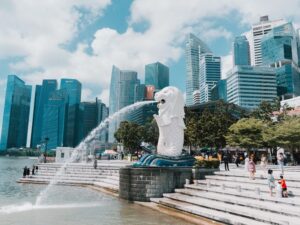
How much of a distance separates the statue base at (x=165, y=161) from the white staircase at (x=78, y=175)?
8063mm

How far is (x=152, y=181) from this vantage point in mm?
21938

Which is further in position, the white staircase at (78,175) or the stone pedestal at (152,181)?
the white staircase at (78,175)

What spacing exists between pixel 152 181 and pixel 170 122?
4.76 m

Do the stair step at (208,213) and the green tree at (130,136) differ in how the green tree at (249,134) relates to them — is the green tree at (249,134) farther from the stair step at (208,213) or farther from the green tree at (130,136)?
the green tree at (130,136)

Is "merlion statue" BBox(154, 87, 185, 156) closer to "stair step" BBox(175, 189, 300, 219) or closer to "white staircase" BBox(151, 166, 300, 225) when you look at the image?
"white staircase" BBox(151, 166, 300, 225)

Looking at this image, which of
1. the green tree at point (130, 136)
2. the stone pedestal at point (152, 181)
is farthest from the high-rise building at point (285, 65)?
the stone pedestal at point (152, 181)

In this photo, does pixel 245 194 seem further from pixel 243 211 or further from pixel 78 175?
pixel 78 175

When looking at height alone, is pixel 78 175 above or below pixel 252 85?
below

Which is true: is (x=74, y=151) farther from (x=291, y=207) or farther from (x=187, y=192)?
(x=291, y=207)

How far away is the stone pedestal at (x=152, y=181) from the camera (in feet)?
71.7

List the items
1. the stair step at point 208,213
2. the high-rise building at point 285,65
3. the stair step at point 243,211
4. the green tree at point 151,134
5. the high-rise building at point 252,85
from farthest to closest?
the high-rise building at point 285,65 < the high-rise building at point 252,85 < the green tree at point 151,134 < the stair step at point 208,213 < the stair step at point 243,211

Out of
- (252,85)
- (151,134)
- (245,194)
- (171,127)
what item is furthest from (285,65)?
(245,194)

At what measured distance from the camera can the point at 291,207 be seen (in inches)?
548

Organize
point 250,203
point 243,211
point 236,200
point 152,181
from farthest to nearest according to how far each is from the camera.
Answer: point 152,181 < point 236,200 < point 250,203 < point 243,211
